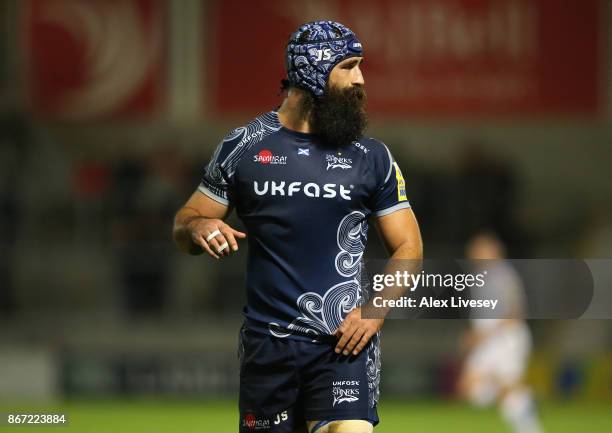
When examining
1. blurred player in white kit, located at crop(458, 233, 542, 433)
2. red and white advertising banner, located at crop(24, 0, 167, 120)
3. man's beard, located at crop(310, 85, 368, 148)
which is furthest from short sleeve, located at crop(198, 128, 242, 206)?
red and white advertising banner, located at crop(24, 0, 167, 120)

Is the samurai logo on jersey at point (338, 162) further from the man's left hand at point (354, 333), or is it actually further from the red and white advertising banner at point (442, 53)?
the red and white advertising banner at point (442, 53)

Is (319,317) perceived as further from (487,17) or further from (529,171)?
(529,171)

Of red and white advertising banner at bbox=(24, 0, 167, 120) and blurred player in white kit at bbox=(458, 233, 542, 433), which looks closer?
blurred player in white kit at bbox=(458, 233, 542, 433)

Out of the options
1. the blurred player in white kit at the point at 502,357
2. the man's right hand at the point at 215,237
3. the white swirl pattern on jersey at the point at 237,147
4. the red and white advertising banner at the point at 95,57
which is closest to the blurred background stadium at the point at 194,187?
the red and white advertising banner at the point at 95,57

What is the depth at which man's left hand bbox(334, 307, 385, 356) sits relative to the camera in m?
5.69

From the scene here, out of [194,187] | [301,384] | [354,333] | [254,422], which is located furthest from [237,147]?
[194,187]

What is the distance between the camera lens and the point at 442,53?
1559 cm

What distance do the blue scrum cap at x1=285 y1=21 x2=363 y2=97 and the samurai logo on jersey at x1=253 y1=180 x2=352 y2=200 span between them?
0.40m

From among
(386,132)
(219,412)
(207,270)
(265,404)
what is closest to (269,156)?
(265,404)

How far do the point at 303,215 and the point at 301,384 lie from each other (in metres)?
0.72

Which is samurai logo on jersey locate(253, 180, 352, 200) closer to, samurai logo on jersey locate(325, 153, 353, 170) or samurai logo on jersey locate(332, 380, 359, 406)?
samurai logo on jersey locate(325, 153, 353, 170)

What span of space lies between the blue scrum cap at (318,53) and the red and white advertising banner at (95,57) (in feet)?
32.4

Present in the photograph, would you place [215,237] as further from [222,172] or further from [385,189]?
[385,189]

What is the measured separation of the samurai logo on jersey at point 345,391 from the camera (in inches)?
224
